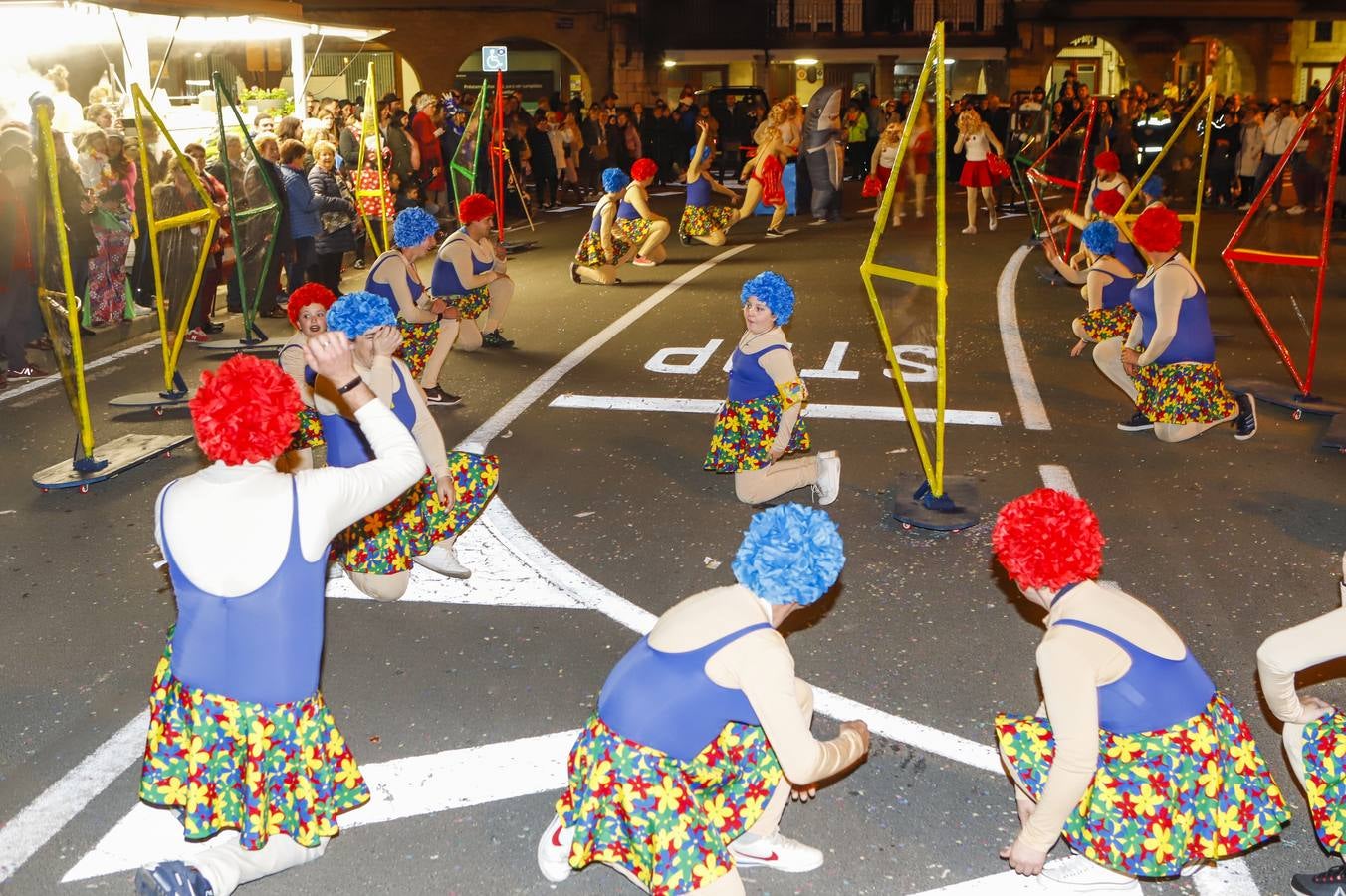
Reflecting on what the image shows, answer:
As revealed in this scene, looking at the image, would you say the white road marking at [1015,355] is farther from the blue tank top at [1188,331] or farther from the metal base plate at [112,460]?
the metal base plate at [112,460]

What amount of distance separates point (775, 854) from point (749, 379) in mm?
3755

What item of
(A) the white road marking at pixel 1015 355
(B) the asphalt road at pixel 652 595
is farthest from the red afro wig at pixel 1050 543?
(A) the white road marking at pixel 1015 355

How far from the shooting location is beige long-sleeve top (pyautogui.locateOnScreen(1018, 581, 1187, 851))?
11.9 ft

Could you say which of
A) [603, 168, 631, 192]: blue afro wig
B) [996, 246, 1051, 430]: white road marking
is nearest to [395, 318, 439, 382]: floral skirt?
[996, 246, 1051, 430]: white road marking

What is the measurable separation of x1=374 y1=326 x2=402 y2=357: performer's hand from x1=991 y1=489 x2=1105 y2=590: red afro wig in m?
2.78

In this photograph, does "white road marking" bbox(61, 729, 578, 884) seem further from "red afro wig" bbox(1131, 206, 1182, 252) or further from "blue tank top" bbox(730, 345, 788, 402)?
"red afro wig" bbox(1131, 206, 1182, 252)

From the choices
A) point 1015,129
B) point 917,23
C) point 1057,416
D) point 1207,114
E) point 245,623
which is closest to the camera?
point 245,623

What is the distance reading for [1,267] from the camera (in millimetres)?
10648

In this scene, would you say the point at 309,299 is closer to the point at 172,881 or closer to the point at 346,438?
the point at 346,438

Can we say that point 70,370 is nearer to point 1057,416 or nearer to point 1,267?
point 1,267

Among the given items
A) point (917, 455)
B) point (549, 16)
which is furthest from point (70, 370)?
point (549, 16)

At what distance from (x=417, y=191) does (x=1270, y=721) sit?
15930 mm

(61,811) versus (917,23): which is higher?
(917,23)

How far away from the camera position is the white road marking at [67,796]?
14.5ft
